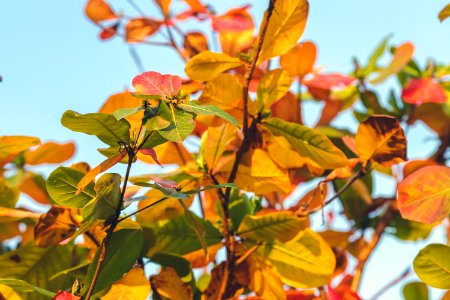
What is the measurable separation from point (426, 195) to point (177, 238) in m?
0.30

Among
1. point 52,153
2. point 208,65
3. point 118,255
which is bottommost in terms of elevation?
point 52,153

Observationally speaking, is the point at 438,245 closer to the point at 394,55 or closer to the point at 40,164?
the point at 394,55

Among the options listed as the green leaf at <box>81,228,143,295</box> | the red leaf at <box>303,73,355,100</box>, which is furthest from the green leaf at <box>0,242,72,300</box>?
the red leaf at <box>303,73,355,100</box>

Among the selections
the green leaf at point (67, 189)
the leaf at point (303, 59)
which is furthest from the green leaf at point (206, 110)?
the leaf at point (303, 59)

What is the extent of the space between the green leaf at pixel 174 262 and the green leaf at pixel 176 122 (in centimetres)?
28

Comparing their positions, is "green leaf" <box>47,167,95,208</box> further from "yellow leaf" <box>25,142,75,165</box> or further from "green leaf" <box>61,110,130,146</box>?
"yellow leaf" <box>25,142,75,165</box>

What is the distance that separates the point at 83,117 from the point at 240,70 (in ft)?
1.91

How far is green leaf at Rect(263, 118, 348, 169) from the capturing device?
0.74m

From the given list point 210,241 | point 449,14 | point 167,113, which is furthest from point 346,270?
point 167,113

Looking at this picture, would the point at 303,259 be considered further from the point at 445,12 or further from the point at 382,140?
the point at 445,12

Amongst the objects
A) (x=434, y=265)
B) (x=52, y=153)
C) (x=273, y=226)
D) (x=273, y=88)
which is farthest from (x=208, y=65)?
(x=52, y=153)

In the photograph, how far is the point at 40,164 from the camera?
112 centimetres

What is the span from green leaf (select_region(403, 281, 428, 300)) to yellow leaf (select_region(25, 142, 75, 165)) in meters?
0.57

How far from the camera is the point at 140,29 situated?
1184mm
